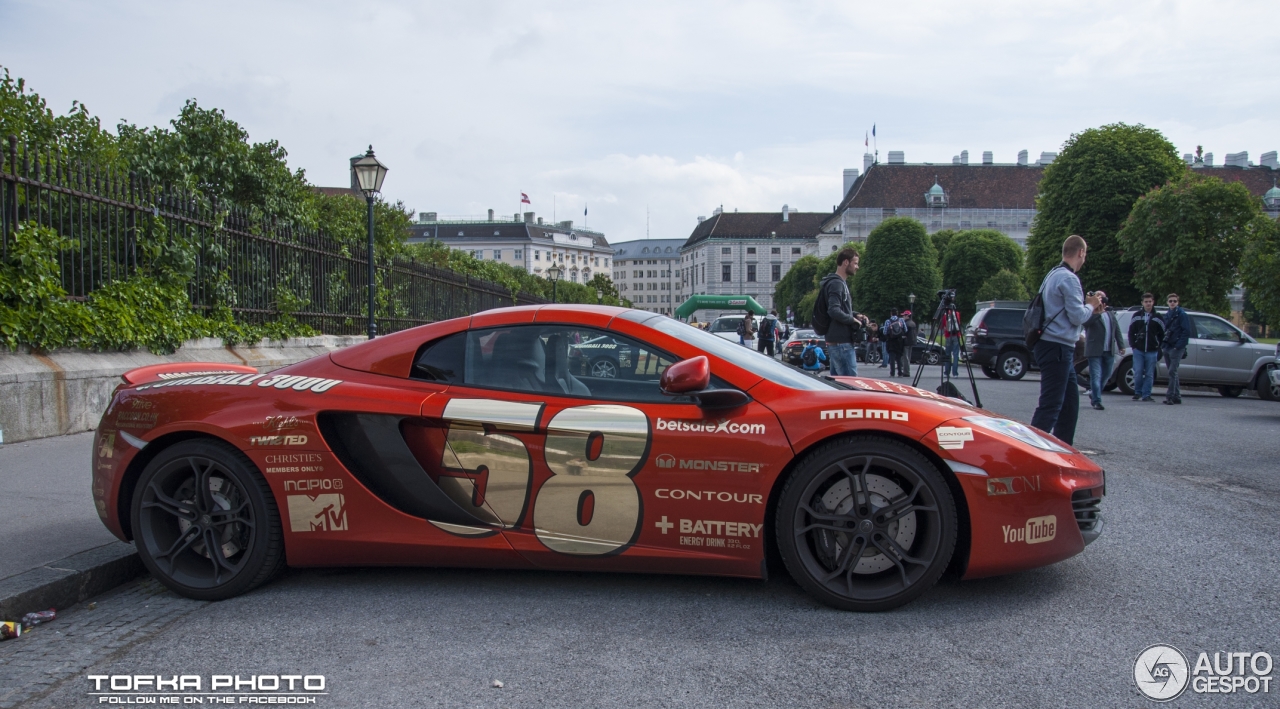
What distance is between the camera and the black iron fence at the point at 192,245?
7738mm

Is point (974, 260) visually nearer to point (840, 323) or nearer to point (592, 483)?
point (840, 323)

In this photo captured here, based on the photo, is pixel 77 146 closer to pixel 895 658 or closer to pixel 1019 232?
pixel 895 658

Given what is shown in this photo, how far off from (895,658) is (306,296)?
12131 millimetres

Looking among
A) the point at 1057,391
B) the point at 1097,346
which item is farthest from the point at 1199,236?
the point at 1057,391

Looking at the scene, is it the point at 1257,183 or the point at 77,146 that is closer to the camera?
the point at 77,146

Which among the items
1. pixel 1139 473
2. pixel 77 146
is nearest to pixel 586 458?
pixel 1139 473

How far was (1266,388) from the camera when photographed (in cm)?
1433

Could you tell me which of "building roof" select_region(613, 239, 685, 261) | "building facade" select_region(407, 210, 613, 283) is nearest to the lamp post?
"building facade" select_region(407, 210, 613, 283)

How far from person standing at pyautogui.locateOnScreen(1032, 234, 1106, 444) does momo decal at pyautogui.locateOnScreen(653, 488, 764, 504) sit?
3.91m

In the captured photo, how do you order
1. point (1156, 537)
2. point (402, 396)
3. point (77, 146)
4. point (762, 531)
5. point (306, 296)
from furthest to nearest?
point (306, 296)
point (77, 146)
point (1156, 537)
point (402, 396)
point (762, 531)

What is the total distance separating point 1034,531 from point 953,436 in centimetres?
50

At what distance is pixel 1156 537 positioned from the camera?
466cm

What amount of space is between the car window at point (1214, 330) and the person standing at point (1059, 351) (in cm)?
1162

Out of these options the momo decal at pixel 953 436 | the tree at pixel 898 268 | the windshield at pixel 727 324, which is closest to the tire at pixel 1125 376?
the momo decal at pixel 953 436
